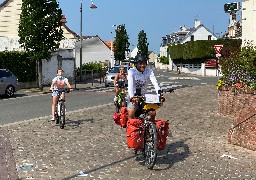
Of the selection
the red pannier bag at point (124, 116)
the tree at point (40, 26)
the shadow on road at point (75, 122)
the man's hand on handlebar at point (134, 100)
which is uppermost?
the tree at point (40, 26)

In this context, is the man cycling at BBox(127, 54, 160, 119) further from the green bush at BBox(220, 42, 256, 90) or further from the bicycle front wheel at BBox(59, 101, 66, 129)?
the green bush at BBox(220, 42, 256, 90)

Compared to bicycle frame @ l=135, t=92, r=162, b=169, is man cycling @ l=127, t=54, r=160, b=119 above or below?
above

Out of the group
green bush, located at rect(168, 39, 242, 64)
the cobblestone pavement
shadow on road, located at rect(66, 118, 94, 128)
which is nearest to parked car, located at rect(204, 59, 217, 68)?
green bush, located at rect(168, 39, 242, 64)

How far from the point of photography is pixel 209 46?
2562 inches

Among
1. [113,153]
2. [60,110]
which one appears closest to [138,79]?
[113,153]

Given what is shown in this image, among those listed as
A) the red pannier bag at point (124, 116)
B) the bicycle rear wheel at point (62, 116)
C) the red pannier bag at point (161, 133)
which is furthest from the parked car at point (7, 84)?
the red pannier bag at point (161, 133)

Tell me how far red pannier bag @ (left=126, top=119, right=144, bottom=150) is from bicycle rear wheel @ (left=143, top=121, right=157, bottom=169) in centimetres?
9

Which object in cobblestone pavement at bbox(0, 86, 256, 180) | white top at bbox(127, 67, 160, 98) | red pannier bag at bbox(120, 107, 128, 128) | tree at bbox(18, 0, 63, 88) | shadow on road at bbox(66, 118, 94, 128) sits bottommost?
cobblestone pavement at bbox(0, 86, 256, 180)

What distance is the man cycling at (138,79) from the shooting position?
25.1 ft

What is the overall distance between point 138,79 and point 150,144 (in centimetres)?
130

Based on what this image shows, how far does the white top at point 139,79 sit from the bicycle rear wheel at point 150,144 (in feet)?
2.40

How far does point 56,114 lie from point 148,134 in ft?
18.0

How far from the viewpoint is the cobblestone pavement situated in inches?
271

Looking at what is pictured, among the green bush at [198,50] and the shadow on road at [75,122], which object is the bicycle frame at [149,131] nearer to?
the shadow on road at [75,122]
